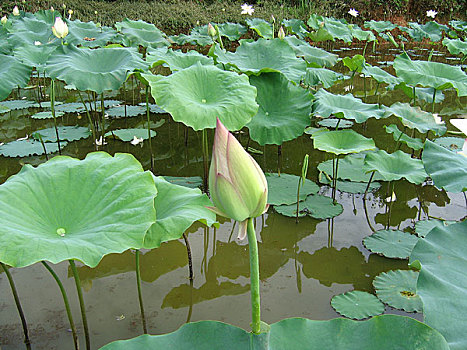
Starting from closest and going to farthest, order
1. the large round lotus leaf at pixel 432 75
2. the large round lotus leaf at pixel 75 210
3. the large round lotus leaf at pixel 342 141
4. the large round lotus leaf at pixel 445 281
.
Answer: the large round lotus leaf at pixel 445 281
the large round lotus leaf at pixel 75 210
the large round lotus leaf at pixel 342 141
the large round lotus leaf at pixel 432 75

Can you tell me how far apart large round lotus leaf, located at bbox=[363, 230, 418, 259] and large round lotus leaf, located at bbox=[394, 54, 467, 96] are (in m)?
1.30

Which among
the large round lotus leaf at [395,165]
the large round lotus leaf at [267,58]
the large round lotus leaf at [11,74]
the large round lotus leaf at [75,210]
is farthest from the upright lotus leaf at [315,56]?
the large round lotus leaf at [75,210]

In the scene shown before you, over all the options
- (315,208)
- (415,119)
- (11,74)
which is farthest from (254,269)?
(11,74)

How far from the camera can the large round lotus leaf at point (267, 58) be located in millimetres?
3123

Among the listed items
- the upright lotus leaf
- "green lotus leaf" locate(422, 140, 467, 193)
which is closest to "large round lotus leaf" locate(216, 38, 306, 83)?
Result: the upright lotus leaf

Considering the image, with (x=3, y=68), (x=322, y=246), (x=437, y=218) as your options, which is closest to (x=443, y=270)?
(x=322, y=246)

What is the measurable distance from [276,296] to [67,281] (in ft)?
2.95

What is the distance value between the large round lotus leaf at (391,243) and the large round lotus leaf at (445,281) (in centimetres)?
87

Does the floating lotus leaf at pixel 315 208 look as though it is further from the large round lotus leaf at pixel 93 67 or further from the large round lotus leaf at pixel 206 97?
the large round lotus leaf at pixel 93 67

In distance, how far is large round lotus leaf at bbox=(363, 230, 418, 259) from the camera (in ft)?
6.68

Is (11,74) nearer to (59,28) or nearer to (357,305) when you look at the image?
(59,28)

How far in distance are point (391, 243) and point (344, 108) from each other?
963 mm

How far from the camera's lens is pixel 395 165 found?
2.33 meters

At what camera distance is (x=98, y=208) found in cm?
128
